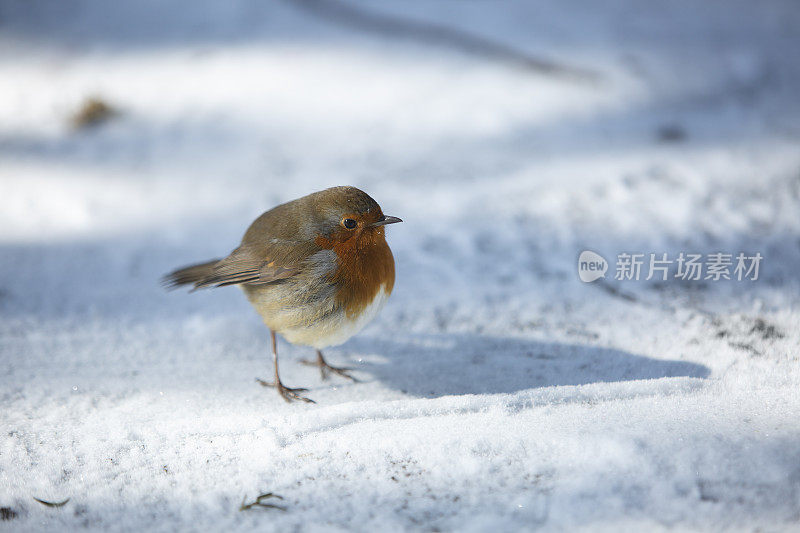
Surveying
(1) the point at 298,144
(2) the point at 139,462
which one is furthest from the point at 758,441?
(1) the point at 298,144

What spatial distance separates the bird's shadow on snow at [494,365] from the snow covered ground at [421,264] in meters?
0.02

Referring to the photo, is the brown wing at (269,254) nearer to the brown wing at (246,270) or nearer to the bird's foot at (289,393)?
the brown wing at (246,270)

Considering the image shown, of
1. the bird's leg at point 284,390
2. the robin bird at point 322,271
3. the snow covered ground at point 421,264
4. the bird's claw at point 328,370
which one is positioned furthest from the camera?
the bird's claw at point 328,370

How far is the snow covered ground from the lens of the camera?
215cm

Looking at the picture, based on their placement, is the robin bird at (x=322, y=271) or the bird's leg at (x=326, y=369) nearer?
the robin bird at (x=322, y=271)

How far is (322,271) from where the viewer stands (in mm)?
2748

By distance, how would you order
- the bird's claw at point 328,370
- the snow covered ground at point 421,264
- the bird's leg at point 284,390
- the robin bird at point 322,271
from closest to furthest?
the snow covered ground at point 421,264 → the robin bird at point 322,271 → the bird's leg at point 284,390 → the bird's claw at point 328,370

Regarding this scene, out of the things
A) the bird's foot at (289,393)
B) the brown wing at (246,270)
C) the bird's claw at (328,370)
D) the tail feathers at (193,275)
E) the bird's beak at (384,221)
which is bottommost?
the bird's foot at (289,393)

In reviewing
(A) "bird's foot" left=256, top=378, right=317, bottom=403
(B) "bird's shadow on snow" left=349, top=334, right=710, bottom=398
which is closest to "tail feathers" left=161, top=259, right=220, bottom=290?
(A) "bird's foot" left=256, top=378, right=317, bottom=403

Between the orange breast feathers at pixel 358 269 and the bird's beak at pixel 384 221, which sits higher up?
the bird's beak at pixel 384 221

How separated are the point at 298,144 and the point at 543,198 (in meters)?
1.91

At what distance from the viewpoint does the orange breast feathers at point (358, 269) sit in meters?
2.75

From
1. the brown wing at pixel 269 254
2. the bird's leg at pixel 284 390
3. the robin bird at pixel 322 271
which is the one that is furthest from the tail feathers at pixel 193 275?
Result: the bird's leg at pixel 284 390

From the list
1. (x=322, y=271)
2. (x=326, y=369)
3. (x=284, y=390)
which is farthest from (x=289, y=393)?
(x=322, y=271)
